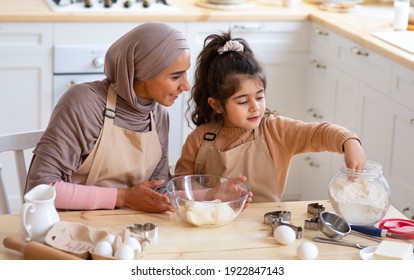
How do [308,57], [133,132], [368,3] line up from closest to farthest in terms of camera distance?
[133,132] → [308,57] → [368,3]

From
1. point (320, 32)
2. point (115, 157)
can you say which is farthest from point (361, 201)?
point (320, 32)

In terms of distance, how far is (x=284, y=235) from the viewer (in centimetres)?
173

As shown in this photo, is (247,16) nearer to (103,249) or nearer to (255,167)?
(255,167)

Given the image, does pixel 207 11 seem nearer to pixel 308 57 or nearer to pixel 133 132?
pixel 308 57

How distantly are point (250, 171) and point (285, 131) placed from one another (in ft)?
0.49

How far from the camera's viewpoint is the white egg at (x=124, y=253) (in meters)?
1.58

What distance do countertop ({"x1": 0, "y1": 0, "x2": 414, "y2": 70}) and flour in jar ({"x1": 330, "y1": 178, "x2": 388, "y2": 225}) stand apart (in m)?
1.47

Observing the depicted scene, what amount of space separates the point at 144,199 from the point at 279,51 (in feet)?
6.73

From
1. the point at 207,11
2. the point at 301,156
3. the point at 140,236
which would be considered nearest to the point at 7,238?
the point at 140,236

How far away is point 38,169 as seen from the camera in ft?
6.76

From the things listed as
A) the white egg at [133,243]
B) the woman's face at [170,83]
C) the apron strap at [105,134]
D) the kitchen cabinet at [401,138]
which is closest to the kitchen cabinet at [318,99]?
the kitchen cabinet at [401,138]

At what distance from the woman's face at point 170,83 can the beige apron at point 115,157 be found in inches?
4.0

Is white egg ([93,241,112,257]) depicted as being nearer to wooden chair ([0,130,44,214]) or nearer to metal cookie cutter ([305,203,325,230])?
metal cookie cutter ([305,203,325,230])

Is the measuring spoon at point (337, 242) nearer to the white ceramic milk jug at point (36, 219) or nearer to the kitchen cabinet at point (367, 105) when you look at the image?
the white ceramic milk jug at point (36, 219)
